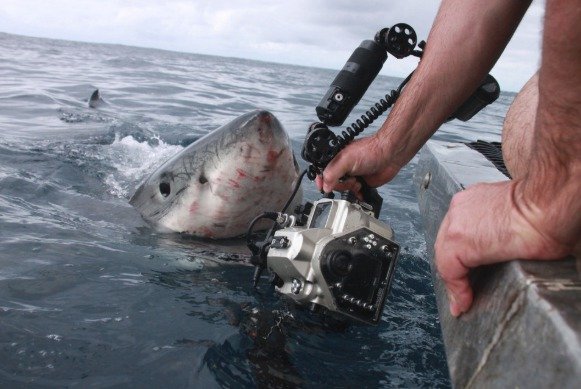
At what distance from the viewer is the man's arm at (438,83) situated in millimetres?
1864

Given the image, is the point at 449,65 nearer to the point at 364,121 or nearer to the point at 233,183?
the point at 364,121

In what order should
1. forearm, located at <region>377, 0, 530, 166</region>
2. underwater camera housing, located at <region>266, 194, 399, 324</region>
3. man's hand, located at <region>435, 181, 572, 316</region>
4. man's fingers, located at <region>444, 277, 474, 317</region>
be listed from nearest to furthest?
1. man's hand, located at <region>435, 181, 572, 316</region>
2. man's fingers, located at <region>444, 277, 474, 317</region>
3. underwater camera housing, located at <region>266, 194, 399, 324</region>
4. forearm, located at <region>377, 0, 530, 166</region>

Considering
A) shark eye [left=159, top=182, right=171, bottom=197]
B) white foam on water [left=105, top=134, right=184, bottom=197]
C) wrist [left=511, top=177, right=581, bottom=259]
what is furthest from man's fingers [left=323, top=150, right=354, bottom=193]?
white foam on water [left=105, top=134, right=184, bottom=197]

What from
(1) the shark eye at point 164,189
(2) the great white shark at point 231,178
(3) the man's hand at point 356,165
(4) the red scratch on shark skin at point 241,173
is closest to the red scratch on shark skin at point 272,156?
(2) the great white shark at point 231,178

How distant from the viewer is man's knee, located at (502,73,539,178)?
80.0 inches

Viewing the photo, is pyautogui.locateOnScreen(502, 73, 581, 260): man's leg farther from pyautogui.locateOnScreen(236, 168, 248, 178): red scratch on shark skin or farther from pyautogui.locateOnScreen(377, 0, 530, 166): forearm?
pyautogui.locateOnScreen(236, 168, 248, 178): red scratch on shark skin

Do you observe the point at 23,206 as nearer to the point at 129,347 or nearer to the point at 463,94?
the point at 129,347

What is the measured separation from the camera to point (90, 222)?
3773 millimetres

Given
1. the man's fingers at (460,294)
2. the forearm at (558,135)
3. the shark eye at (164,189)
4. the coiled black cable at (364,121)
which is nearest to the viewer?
the forearm at (558,135)

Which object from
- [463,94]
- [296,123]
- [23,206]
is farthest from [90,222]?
[296,123]

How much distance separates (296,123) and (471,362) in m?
9.69

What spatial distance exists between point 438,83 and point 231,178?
57.6 inches

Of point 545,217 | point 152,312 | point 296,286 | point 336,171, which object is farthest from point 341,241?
point 152,312

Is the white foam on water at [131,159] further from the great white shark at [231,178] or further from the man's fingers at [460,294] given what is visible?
the man's fingers at [460,294]
